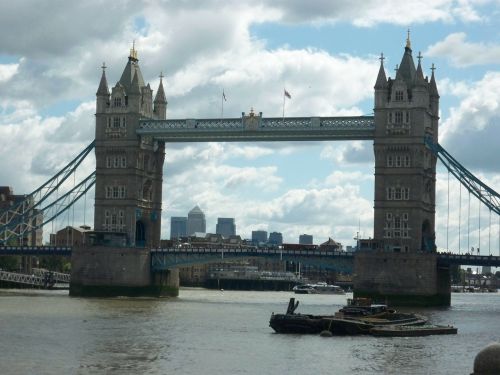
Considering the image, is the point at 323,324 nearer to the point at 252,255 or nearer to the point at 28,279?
the point at 252,255

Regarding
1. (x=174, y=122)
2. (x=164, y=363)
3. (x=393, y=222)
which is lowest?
(x=164, y=363)

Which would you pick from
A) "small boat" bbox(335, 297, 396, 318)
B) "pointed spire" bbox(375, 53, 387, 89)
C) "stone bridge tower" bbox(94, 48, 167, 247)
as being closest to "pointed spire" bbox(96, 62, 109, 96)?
"stone bridge tower" bbox(94, 48, 167, 247)

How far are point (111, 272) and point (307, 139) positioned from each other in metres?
29.9

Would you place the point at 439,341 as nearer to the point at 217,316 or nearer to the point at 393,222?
the point at 217,316

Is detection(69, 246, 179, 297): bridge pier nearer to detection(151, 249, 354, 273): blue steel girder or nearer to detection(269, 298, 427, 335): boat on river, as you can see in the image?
detection(151, 249, 354, 273): blue steel girder

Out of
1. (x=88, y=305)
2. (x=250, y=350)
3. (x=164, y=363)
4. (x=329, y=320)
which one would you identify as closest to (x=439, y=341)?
(x=329, y=320)

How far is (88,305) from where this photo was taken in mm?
118375

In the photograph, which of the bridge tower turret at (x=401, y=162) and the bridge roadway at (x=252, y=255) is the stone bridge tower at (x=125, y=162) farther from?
the bridge tower turret at (x=401, y=162)

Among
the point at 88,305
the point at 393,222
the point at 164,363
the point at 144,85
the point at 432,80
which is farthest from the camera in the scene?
the point at 144,85

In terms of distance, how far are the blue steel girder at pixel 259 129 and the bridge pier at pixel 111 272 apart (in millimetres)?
15927

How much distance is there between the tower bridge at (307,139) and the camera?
133 metres

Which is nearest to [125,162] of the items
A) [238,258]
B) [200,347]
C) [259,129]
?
[259,129]

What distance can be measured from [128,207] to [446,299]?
4244 cm

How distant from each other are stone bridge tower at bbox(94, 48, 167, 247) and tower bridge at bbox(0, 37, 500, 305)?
13 cm
